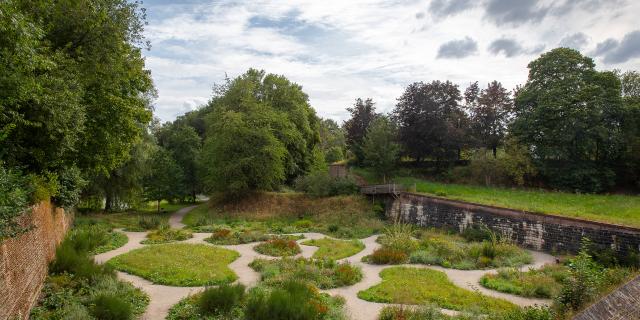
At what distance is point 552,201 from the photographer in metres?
27.8

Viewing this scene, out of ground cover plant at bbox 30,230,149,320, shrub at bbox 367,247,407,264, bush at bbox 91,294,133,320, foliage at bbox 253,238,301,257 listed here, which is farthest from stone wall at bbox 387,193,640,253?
bush at bbox 91,294,133,320

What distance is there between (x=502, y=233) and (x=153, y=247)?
63.5 ft

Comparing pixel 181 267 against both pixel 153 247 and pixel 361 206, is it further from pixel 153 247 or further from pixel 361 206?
pixel 361 206

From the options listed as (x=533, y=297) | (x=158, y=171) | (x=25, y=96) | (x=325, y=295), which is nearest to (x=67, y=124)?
(x=25, y=96)

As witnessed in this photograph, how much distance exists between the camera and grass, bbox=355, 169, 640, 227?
2208 centimetres

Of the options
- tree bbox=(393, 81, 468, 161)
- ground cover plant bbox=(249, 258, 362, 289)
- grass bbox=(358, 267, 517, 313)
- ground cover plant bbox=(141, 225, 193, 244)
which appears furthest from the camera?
tree bbox=(393, 81, 468, 161)

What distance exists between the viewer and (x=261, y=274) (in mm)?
16188

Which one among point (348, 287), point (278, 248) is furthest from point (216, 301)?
point (278, 248)

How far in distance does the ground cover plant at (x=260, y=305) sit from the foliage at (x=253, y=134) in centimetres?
2296

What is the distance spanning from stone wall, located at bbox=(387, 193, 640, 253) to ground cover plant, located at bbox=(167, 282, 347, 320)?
13676mm

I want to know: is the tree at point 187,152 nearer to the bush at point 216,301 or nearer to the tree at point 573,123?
the tree at point 573,123

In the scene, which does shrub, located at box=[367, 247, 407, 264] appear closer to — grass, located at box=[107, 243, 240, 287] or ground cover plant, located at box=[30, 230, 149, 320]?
grass, located at box=[107, 243, 240, 287]

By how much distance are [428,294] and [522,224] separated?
1162 cm

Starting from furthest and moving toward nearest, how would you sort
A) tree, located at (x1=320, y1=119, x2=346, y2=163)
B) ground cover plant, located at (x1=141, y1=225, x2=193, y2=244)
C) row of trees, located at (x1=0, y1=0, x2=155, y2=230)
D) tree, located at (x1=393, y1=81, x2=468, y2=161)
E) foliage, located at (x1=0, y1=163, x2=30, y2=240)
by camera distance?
1. tree, located at (x1=320, y1=119, x2=346, y2=163)
2. tree, located at (x1=393, y1=81, x2=468, y2=161)
3. ground cover plant, located at (x1=141, y1=225, x2=193, y2=244)
4. row of trees, located at (x1=0, y1=0, x2=155, y2=230)
5. foliage, located at (x1=0, y1=163, x2=30, y2=240)
